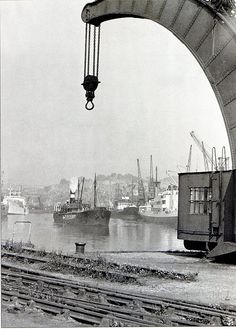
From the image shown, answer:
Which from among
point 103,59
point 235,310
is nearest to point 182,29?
point 103,59

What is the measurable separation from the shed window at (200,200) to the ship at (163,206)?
107 ft

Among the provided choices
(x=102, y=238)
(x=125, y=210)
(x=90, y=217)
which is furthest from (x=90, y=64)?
(x=125, y=210)

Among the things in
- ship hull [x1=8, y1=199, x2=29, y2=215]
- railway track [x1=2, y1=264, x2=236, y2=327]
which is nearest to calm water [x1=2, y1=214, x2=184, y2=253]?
ship hull [x1=8, y1=199, x2=29, y2=215]

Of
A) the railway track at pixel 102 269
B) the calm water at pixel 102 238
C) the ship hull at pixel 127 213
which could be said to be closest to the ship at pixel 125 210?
the ship hull at pixel 127 213

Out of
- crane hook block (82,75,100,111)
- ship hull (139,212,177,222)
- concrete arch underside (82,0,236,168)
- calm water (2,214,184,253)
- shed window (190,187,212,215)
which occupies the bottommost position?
calm water (2,214,184,253)

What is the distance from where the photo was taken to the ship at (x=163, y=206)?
49106 millimetres

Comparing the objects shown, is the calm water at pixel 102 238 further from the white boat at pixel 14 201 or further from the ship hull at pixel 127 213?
the ship hull at pixel 127 213

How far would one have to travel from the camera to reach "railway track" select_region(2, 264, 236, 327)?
6.11 metres

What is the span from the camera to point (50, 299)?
7.31 metres

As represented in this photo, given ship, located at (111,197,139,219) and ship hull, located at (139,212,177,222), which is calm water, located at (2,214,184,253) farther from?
ship, located at (111,197,139,219)

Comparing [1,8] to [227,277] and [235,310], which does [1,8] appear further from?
[227,277]

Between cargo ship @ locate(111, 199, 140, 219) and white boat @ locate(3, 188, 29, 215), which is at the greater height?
white boat @ locate(3, 188, 29, 215)

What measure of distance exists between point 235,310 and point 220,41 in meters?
5.97

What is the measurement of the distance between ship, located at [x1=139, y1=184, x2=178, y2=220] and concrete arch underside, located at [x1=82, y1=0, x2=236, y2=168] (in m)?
36.6
